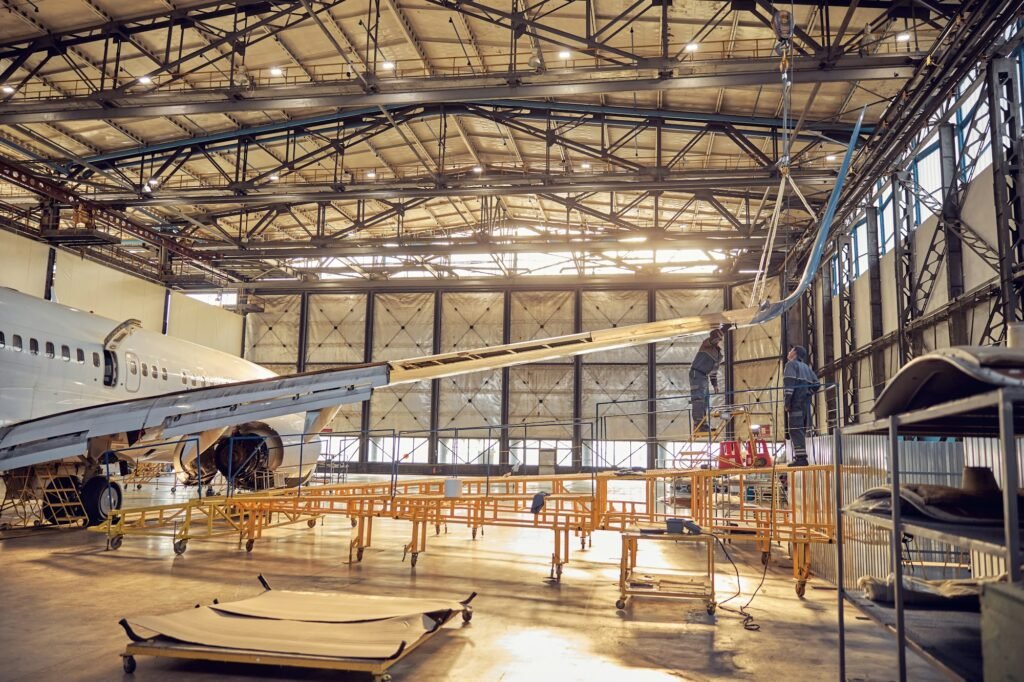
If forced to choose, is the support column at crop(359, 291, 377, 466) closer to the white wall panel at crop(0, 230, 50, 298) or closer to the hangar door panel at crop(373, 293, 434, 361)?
the hangar door panel at crop(373, 293, 434, 361)

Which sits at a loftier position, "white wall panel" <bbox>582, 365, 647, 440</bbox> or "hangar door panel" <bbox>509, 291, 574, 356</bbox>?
"hangar door panel" <bbox>509, 291, 574, 356</bbox>

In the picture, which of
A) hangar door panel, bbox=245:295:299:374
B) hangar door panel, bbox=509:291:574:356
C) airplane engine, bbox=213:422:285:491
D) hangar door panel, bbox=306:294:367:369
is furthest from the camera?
hangar door panel, bbox=245:295:299:374

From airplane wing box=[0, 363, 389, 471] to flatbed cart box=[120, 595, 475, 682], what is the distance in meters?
5.96

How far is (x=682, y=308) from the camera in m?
37.1

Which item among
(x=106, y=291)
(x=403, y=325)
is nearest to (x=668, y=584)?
(x=106, y=291)

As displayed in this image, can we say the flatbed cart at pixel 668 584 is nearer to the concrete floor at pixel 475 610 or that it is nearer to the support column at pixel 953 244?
the concrete floor at pixel 475 610

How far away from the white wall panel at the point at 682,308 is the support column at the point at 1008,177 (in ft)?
71.8

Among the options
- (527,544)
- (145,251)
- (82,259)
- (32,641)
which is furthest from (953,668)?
(145,251)

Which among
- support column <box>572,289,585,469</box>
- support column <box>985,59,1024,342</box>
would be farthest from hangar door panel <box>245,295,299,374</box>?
support column <box>985,59,1024,342</box>

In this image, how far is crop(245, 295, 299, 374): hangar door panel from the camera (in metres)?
40.0

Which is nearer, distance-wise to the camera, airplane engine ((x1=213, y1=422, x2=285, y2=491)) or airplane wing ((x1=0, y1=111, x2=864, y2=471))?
airplane wing ((x1=0, y1=111, x2=864, y2=471))

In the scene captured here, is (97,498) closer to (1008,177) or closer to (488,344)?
(1008,177)

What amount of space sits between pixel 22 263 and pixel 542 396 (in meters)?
23.2

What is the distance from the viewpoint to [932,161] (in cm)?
1950
